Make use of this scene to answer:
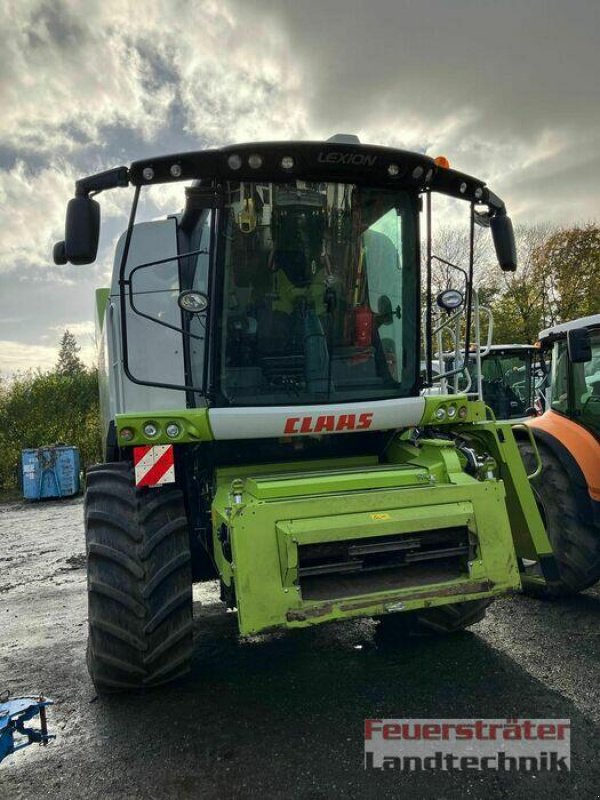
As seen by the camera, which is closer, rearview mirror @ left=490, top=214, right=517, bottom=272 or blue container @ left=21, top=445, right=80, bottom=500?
rearview mirror @ left=490, top=214, right=517, bottom=272

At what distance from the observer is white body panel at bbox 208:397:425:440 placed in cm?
346

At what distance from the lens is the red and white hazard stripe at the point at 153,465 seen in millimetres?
3414

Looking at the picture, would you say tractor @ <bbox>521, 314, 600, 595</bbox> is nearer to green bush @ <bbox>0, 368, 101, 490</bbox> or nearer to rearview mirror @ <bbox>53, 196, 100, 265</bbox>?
rearview mirror @ <bbox>53, 196, 100, 265</bbox>

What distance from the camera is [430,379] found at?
3975 millimetres

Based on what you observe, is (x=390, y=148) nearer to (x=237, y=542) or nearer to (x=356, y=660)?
(x=237, y=542)

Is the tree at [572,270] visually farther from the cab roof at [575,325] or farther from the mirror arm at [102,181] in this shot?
the mirror arm at [102,181]

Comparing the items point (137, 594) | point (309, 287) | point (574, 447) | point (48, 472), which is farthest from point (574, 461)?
point (48, 472)

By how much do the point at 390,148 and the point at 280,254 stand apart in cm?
84

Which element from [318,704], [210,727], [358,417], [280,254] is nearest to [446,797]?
[318,704]

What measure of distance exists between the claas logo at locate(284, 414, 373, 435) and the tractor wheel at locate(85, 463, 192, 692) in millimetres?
804

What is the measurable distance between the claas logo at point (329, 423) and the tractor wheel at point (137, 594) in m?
0.80

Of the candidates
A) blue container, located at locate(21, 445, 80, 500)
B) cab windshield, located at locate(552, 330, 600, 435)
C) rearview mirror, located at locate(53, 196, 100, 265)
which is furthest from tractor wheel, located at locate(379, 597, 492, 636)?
blue container, located at locate(21, 445, 80, 500)

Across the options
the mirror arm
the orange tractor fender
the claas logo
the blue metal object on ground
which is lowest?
the blue metal object on ground

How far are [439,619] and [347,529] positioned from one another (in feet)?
4.33
